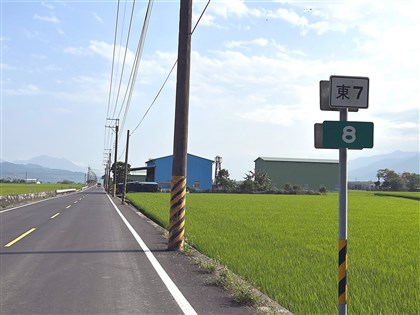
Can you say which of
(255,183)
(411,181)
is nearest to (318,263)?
(255,183)

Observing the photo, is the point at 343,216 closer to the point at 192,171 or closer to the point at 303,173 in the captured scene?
the point at 192,171

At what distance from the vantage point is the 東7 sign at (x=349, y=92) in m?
5.04

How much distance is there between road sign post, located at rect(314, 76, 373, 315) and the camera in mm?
4930

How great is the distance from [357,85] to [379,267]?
5.29 meters

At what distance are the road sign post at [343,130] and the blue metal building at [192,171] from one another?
261 feet

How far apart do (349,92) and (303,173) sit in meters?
96.4

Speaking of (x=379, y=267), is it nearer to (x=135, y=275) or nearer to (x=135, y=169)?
(x=135, y=275)

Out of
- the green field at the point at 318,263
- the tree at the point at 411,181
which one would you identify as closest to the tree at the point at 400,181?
the tree at the point at 411,181

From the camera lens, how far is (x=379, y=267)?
9.05m

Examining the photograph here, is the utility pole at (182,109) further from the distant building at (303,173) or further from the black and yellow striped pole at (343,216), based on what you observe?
the distant building at (303,173)

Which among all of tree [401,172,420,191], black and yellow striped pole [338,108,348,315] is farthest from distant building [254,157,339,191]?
black and yellow striped pole [338,108,348,315]

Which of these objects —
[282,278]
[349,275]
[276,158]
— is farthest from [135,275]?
[276,158]

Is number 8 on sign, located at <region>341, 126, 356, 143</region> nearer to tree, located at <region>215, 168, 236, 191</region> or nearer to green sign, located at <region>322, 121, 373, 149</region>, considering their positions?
green sign, located at <region>322, 121, 373, 149</region>

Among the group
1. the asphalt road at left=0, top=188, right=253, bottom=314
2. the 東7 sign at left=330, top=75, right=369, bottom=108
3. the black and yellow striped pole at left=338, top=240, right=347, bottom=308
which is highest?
the 東7 sign at left=330, top=75, right=369, bottom=108
